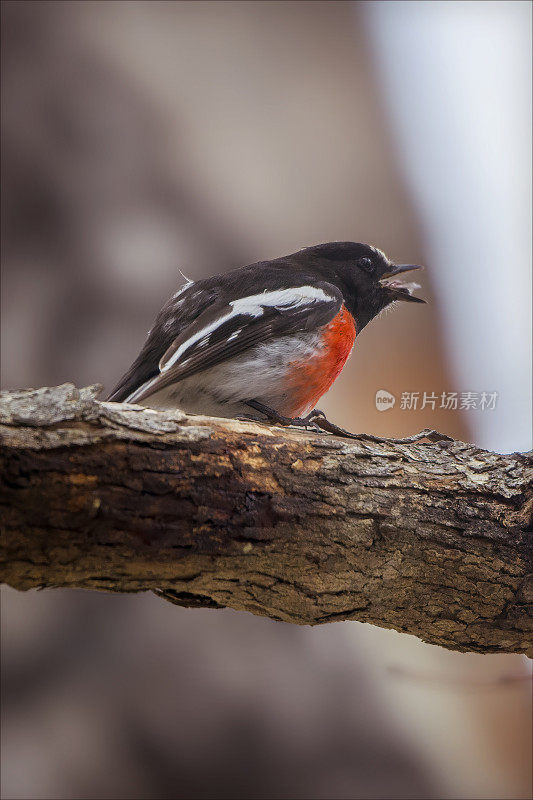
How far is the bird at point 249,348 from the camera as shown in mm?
1228

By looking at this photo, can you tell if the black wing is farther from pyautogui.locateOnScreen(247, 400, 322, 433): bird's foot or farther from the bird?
pyautogui.locateOnScreen(247, 400, 322, 433): bird's foot

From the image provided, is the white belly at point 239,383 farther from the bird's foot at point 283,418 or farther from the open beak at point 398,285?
the open beak at point 398,285

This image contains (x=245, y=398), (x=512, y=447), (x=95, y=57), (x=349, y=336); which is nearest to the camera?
(x=245, y=398)

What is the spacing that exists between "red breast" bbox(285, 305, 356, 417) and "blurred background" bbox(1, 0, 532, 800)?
19 centimetres

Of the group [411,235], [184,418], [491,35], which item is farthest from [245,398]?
[491,35]

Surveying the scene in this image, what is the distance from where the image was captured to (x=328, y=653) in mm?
1661

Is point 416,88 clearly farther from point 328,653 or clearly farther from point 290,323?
point 328,653

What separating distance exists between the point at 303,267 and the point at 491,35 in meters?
0.84

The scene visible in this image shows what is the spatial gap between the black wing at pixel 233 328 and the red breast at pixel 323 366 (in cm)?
3

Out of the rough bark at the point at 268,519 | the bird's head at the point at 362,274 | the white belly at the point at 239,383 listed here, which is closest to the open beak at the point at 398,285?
the bird's head at the point at 362,274

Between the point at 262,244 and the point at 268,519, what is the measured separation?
0.96 metres

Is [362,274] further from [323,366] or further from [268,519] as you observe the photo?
[268,519]

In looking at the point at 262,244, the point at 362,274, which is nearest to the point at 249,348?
the point at 362,274

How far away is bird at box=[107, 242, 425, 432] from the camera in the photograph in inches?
48.3
